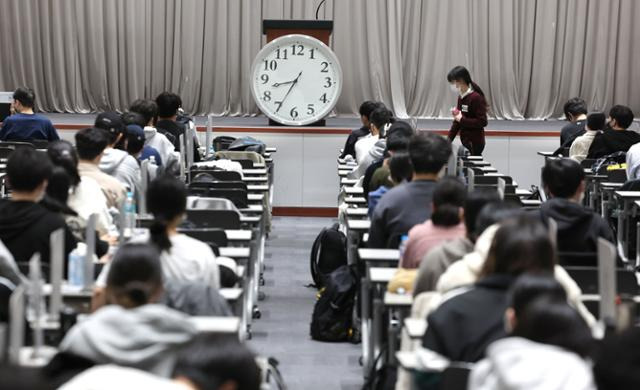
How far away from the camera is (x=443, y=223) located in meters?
5.55

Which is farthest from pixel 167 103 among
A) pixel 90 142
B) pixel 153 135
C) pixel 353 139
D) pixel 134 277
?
pixel 134 277

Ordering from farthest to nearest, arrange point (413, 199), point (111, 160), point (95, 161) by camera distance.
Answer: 1. point (111, 160)
2. point (95, 161)
3. point (413, 199)

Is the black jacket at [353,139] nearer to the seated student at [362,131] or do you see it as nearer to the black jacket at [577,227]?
the seated student at [362,131]

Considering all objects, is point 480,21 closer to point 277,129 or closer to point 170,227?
point 277,129

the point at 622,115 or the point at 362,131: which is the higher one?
the point at 622,115

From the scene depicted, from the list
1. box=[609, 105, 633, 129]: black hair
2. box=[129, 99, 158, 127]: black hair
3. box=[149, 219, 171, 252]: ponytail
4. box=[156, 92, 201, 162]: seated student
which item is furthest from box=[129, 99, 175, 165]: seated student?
box=[149, 219, 171, 252]: ponytail

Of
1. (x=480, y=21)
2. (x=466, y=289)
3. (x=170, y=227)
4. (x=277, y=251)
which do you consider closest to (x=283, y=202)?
(x=277, y=251)

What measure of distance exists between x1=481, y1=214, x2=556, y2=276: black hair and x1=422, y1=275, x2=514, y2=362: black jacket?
44mm

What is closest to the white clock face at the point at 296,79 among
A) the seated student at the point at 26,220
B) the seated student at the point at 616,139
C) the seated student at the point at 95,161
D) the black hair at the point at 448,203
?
the seated student at the point at 616,139

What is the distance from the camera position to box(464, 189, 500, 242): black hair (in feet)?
16.4

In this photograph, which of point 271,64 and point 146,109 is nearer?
point 146,109

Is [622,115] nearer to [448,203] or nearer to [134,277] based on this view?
[448,203]

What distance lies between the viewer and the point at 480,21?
1650cm

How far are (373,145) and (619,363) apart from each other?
297 inches
